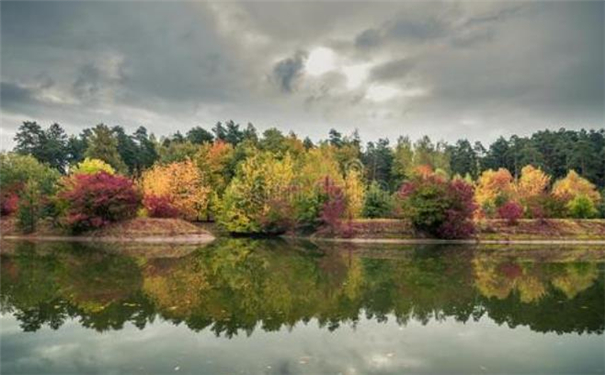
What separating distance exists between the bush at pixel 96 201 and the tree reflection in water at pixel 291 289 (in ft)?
31.8

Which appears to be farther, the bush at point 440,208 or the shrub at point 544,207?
the shrub at point 544,207

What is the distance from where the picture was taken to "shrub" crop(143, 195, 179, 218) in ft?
153

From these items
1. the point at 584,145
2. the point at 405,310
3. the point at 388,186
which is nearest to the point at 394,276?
the point at 405,310

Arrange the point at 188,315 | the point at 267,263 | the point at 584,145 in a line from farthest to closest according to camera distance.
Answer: the point at 584,145, the point at 267,263, the point at 188,315

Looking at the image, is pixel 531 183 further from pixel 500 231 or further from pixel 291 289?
pixel 291 289

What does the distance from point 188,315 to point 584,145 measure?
272 ft

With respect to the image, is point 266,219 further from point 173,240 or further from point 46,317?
point 46,317

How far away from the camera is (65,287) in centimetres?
1831

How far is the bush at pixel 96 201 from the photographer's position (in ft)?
134

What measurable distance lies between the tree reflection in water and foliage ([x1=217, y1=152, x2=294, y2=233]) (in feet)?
52.6

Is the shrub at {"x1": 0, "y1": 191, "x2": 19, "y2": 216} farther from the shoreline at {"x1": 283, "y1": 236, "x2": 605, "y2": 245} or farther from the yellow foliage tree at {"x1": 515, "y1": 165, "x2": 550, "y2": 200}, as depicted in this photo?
the yellow foliage tree at {"x1": 515, "y1": 165, "x2": 550, "y2": 200}

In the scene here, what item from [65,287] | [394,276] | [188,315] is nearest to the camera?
[188,315]

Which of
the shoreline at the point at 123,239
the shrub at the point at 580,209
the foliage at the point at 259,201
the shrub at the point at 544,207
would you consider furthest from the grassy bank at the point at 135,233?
the shrub at the point at 580,209

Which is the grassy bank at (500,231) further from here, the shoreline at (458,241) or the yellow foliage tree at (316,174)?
the yellow foliage tree at (316,174)
